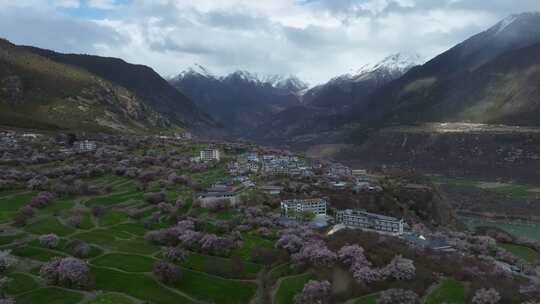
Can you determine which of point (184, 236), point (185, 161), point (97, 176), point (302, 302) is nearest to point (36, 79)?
point (185, 161)

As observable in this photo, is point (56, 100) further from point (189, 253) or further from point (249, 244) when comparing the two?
point (189, 253)

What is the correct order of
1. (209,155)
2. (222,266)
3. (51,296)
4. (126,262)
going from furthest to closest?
(209,155)
(222,266)
(126,262)
(51,296)

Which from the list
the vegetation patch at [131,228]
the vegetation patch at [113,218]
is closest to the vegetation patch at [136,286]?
the vegetation patch at [131,228]

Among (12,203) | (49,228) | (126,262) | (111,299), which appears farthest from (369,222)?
(12,203)

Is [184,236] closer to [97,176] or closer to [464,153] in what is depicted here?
[97,176]

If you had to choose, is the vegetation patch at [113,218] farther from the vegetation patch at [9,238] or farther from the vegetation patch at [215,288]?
the vegetation patch at [215,288]
